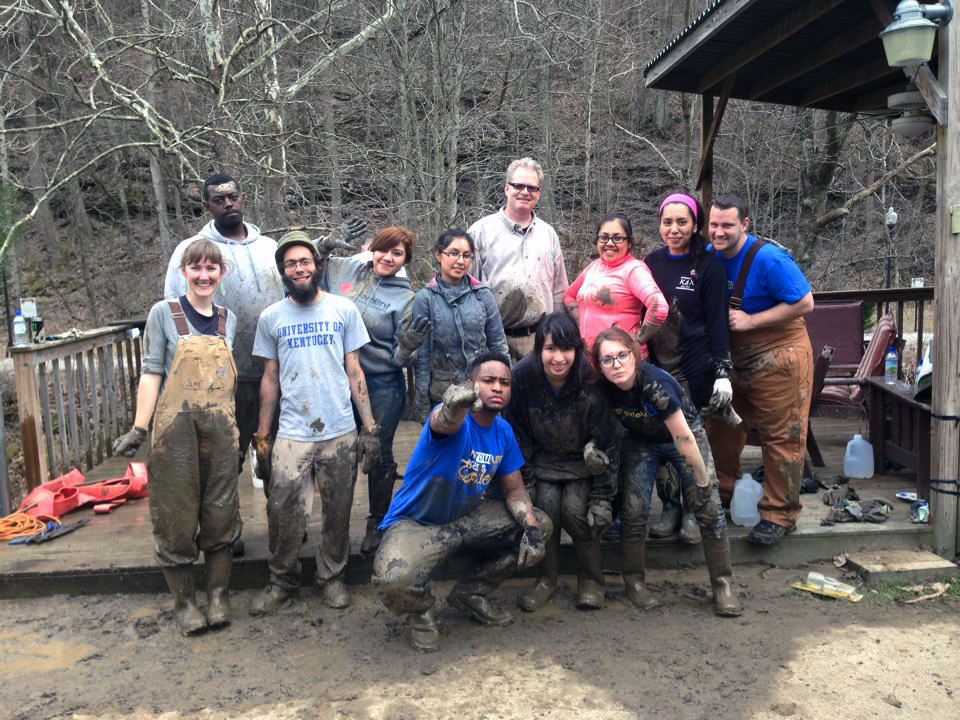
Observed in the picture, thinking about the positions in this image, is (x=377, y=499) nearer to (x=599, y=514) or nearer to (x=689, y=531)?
(x=599, y=514)

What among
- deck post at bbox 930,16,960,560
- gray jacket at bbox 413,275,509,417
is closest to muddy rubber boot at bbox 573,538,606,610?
gray jacket at bbox 413,275,509,417

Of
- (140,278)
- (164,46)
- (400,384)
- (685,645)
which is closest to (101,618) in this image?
(400,384)

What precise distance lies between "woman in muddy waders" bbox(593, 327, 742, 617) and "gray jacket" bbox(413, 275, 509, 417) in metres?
0.60

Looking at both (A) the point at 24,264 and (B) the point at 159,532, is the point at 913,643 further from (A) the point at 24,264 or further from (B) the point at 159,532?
(A) the point at 24,264

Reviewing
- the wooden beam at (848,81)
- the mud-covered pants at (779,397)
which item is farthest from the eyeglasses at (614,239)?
the wooden beam at (848,81)

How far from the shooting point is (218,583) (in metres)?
3.60

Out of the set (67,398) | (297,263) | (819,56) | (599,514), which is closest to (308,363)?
(297,263)

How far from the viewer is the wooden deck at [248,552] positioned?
3928 mm

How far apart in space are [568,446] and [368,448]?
0.89 meters

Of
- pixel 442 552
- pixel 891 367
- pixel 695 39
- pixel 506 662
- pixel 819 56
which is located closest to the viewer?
pixel 506 662

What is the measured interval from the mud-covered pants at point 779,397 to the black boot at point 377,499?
1.86 metres

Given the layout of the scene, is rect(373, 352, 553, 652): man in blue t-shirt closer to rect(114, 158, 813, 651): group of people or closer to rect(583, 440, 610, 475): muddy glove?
rect(114, 158, 813, 651): group of people

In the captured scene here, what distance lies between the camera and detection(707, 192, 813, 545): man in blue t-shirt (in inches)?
154

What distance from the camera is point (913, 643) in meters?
3.27
